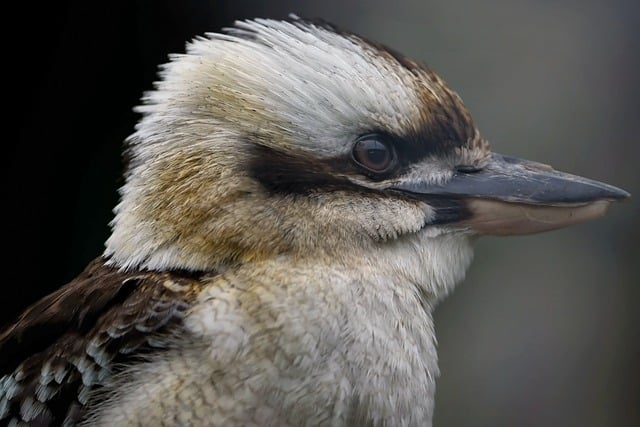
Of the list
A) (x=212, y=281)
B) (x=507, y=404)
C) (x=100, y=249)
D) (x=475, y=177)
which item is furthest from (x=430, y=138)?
(x=507, y=404)


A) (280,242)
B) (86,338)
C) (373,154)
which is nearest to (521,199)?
(373,154)

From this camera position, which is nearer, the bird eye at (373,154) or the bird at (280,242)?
the bird at (280,242)

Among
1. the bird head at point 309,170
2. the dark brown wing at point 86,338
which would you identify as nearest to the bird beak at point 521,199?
the bird head at point 309,170

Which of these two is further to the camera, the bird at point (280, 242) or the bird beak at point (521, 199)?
the bird beak at point (521, 199)

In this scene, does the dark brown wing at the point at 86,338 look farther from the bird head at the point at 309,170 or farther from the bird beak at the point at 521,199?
the bird beak at the point at 521,199

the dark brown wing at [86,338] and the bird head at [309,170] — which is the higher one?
the bird head at [309,170]

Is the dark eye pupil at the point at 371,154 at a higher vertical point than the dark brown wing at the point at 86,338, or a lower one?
higher

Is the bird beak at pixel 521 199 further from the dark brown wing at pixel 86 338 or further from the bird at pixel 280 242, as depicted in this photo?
the dark brown wing at pixel 86 338

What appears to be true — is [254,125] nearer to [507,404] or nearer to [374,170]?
[374,170]

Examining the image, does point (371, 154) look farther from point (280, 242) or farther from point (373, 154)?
point (280, 242)
